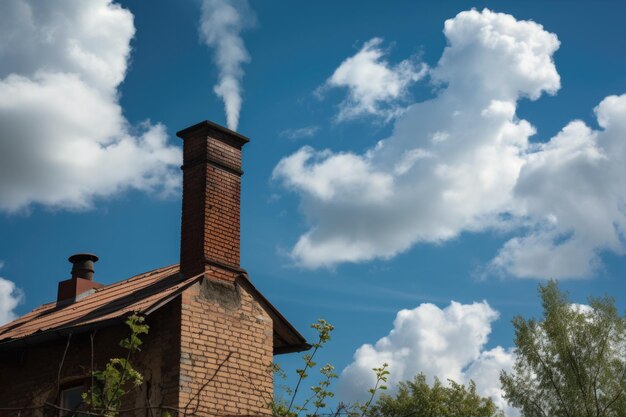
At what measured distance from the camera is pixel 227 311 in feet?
40.0

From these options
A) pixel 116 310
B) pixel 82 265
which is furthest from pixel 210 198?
pixel 82 265

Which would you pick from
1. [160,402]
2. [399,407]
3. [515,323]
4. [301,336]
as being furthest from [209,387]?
[399,407]

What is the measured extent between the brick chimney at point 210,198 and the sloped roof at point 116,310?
0.41 metres

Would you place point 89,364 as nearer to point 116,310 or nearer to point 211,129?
point 116,310

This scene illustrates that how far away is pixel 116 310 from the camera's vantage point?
1220 centimetres

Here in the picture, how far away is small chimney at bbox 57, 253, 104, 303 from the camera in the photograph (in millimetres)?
15367

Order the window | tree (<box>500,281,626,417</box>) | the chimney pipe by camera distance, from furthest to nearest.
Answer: tree (<box>500,281,626,417</box>) < the chimney pipe < the window

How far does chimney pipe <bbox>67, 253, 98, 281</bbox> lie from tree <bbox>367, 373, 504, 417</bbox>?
57.8ft

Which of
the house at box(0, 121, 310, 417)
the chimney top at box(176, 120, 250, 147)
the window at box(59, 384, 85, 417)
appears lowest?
the window at box(59, 384, 85, 417)

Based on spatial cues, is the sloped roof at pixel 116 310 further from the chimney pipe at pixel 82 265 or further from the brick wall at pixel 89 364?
the chimney pipe at pixel 82 265

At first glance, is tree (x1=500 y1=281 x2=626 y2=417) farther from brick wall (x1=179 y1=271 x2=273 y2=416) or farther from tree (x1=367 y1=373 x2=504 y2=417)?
brick wall (x1=179 y1=271 x2=273 y2=416)

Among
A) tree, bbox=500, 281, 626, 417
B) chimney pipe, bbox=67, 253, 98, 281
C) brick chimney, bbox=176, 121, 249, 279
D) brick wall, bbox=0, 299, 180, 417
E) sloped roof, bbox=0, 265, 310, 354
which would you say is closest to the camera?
brick wall, bbox=0, 299, 180, 417

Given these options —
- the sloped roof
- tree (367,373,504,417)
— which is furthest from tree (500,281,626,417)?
the sloped roof

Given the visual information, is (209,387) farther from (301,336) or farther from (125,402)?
(301,336)
